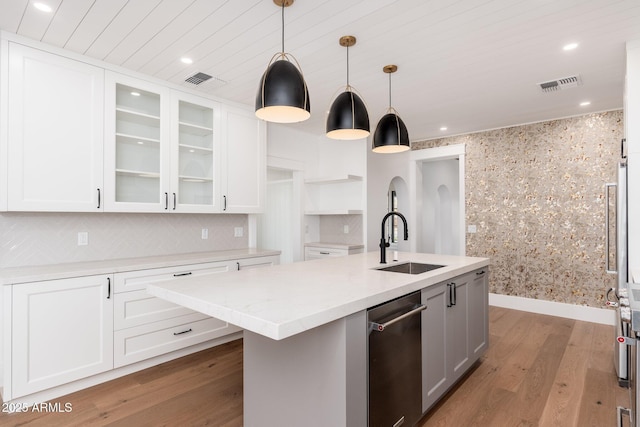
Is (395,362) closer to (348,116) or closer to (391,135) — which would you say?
(348,116)

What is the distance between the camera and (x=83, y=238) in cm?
302

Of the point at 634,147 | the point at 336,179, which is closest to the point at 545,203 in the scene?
the point at 634,147

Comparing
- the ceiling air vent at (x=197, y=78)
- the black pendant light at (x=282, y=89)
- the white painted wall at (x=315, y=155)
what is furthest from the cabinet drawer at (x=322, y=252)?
the black pendant light at (x=282, y=89)

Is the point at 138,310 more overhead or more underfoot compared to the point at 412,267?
more underfoot

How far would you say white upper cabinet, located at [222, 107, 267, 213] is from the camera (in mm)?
3775

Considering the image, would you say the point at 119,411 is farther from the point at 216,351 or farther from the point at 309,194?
the point at 309,194

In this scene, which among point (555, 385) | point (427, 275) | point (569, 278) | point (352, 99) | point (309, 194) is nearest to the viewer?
point (427, 275)

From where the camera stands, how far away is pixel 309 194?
5.41 meters

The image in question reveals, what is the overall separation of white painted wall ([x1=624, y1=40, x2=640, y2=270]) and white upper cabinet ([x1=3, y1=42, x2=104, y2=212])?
13.4 ft

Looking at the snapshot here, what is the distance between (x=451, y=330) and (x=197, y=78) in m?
3.04

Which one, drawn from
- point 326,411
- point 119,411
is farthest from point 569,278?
point 119,411

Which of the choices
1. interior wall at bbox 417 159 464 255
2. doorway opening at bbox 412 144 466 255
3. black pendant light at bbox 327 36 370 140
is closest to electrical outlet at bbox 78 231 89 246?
black pendant light at bbox 327 36 370 140

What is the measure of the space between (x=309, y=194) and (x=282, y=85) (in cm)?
365

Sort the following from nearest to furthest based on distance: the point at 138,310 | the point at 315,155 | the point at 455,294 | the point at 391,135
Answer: the point at 455,294 → the point at 391,135 → the point at 138,310 → the point at 315,155
